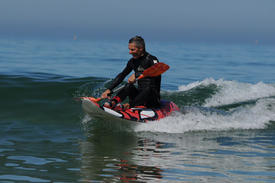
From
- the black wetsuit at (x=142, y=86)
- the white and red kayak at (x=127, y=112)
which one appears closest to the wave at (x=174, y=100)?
the white and red kayak at (x=127, y=112)

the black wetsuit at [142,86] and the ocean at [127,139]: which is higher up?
the black wetsuit at [142,86]

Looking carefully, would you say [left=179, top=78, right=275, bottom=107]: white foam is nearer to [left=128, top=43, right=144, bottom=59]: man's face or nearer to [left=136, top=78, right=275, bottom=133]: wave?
[left=136, top=78, right=275, bottom=133]: wave

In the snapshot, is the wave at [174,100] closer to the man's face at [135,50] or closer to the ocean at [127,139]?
the ocean at [127,139]

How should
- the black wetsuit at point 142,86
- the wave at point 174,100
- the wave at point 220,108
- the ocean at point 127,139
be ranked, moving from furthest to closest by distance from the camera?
the wave at point 174,100 → the wave at point 220,108 → the black wetsuit at point 142,86 → the ocean at point 127,139

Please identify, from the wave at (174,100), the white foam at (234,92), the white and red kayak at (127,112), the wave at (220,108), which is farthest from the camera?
the white foam at (234,92)

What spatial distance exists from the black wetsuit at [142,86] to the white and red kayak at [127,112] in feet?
0.56

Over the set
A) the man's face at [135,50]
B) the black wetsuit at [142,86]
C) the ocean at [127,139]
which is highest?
the man's face at [135,50]

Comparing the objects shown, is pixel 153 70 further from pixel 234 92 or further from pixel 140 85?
pixel 234 92

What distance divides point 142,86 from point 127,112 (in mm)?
605

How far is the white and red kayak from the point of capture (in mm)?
8586

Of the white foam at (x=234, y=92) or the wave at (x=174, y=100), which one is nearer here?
the wave at (x=174, y=100)

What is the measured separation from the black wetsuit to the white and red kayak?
0.17 m

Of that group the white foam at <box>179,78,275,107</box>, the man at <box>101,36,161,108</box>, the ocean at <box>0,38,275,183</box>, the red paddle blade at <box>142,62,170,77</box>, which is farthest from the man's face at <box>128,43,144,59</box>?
the white foam at <box>179,78,275,107</box>

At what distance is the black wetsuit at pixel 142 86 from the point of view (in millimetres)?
8859
